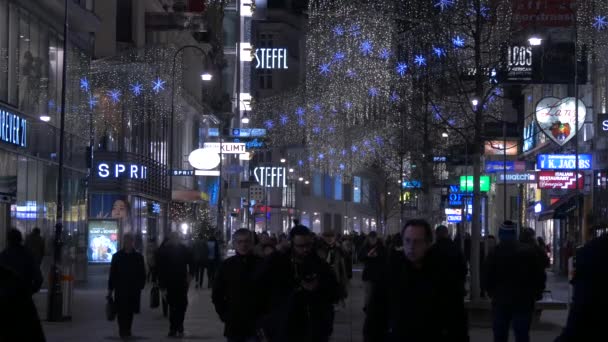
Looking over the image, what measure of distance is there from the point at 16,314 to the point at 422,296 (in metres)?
3.01

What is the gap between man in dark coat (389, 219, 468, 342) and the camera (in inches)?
297

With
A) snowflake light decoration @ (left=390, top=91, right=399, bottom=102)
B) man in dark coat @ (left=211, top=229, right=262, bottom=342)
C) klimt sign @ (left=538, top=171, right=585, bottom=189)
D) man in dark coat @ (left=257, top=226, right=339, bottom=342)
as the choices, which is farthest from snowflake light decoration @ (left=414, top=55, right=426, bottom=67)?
man in dark coat @ (left=257, top=226, right=339, bottom=342)

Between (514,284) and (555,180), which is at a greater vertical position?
(555,180)

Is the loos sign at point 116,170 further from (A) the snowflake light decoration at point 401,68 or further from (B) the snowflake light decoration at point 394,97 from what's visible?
(A) the snowflake light decoration at point 401,68

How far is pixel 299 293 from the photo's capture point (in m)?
10.1

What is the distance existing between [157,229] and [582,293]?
196 ft

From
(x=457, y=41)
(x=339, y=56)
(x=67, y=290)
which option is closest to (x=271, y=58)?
(x=339, y=56)

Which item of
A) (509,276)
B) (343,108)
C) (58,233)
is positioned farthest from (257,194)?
(509,276)

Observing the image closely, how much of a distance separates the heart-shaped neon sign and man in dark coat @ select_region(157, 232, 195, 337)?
1727cm

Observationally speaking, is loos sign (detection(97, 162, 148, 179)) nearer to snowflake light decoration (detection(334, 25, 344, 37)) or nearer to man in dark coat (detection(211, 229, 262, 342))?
snowflake light decoration (detection(334, 25, 344, 37))

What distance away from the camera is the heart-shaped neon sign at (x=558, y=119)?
1390 inches

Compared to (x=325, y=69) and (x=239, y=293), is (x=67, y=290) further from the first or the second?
(x=325, y=69)

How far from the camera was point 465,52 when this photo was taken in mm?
34438

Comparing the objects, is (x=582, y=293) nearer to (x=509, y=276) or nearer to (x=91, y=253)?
(x=509, y=276)
